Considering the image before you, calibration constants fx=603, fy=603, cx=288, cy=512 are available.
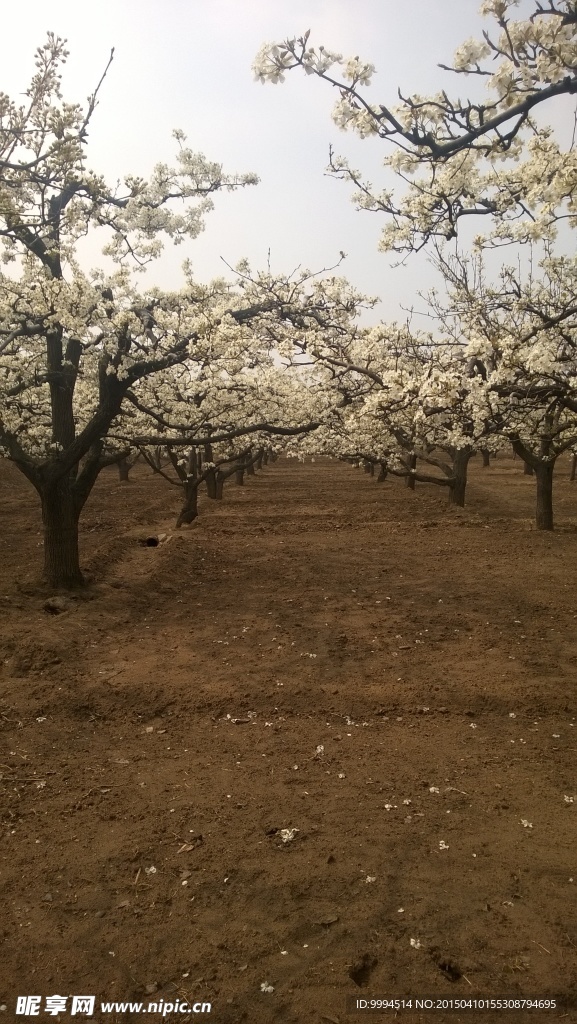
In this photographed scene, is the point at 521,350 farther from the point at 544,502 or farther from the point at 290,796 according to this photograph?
the point at 544,502

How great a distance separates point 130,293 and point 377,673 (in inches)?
299

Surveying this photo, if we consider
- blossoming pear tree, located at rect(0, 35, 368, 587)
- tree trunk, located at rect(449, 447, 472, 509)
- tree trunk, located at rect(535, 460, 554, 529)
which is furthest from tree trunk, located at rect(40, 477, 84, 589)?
tree trunk, located at rect(449, 447, 472, 509)

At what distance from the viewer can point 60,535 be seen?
11094 mm

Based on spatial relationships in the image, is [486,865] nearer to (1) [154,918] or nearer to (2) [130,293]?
(1) [154,918]

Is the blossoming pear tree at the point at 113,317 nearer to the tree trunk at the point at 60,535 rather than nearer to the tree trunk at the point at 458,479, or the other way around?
the tree trunk at the point at 60,535

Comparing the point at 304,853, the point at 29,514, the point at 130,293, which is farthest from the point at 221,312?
the point at 29,514

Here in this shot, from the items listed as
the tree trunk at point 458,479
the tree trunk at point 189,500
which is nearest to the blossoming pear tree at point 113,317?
the tree trunk at point 189,500

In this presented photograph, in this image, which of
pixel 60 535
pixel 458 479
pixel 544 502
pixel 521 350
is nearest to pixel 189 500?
pixel 60 535

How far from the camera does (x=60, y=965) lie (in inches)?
139

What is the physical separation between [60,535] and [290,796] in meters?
7.52

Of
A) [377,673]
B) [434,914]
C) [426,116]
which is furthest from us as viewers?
[377,673]

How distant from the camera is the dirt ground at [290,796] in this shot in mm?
3498

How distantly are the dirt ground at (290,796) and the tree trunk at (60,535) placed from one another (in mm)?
444

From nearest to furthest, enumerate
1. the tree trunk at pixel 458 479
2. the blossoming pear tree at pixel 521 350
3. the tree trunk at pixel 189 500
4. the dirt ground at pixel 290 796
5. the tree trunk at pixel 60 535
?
the dirt ground at pixel 290 796 → the blossoming pear tree at pixel 521 350 → the tree trunk at pixel 60 535 → the tree trunk at pixel 189 500 → the tree trunk at pixel 458 479
